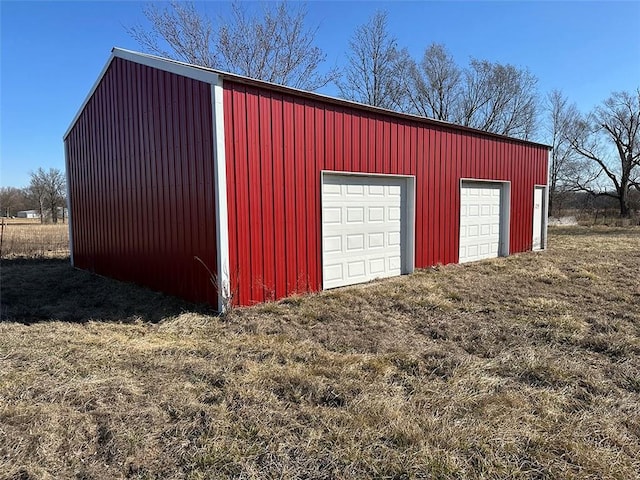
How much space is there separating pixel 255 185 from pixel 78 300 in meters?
3.34

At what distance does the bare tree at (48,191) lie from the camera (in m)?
41.2

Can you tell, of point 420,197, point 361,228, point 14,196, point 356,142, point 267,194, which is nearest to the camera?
point 267,194

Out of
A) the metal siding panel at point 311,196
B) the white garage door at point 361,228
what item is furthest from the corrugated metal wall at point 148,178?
the white garage door at point 361,228

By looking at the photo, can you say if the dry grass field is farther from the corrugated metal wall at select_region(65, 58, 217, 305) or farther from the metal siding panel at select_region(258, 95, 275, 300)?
the corrugated metal wall at select_region(65, 58, 217, 305)

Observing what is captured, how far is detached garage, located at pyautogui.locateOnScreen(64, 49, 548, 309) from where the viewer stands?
17.3 feet

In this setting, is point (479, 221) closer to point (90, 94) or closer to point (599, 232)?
point (90, 94)

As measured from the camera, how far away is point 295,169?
5875mm

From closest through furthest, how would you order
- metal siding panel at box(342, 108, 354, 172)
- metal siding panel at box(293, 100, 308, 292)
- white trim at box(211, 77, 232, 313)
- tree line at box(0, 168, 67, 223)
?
1. white trim at box(211, 77, 232, 313)
2. metal siding panel at box(293, 100, 308, 292)
3. metal siding panel at box(342, 108, 354, 172)
4. tree line at box(0, 168, 67, 223)

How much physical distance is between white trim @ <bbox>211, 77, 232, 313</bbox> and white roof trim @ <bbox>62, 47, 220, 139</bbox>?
194 mm

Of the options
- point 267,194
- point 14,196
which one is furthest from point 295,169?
point 14,196

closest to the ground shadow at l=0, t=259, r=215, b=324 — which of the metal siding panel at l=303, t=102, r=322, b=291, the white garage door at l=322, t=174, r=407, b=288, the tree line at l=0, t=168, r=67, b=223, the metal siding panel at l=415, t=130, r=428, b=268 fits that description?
the metal siding panel at l=303, t=102, r=322, b=291

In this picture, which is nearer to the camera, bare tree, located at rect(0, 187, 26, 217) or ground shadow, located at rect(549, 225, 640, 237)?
ground shadow, located at rect(549, 225, 640, 237)

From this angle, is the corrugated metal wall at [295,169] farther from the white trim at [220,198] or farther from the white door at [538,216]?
the white door at [538,216]

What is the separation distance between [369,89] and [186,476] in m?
23.4
